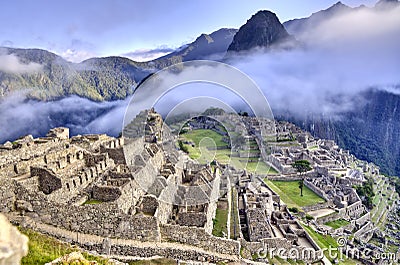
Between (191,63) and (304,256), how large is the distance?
16.4 meters

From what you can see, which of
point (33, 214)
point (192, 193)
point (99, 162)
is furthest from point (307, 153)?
point (33, 214)

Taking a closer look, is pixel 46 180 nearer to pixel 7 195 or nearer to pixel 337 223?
pixel 7 195

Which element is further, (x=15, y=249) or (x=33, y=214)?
(x=33, y=214)

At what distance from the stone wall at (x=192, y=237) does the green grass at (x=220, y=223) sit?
8.72ft

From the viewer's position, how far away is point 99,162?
2070 centimetres

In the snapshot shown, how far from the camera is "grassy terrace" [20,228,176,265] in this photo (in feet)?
35.2

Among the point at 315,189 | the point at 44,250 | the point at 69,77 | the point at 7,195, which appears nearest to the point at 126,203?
the point at 7,195

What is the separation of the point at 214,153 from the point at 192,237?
20924 mm

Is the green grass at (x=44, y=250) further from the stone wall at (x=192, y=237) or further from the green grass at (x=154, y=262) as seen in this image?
the stone wall at (x=192, y=237)

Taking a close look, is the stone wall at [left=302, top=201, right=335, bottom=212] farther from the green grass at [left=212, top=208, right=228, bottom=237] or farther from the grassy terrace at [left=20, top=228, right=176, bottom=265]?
the grassy terrace at [left=20, top=228, right=176, bottom=265]

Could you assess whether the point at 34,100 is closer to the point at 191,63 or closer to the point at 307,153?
the point at 307,153

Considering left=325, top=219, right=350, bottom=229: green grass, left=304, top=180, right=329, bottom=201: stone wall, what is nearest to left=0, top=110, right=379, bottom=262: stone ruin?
left=325, top=219, right=350, bottom=229: green grass

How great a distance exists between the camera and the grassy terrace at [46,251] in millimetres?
10739

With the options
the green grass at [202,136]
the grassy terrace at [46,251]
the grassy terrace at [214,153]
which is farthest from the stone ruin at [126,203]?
the green grass at [202,136]
